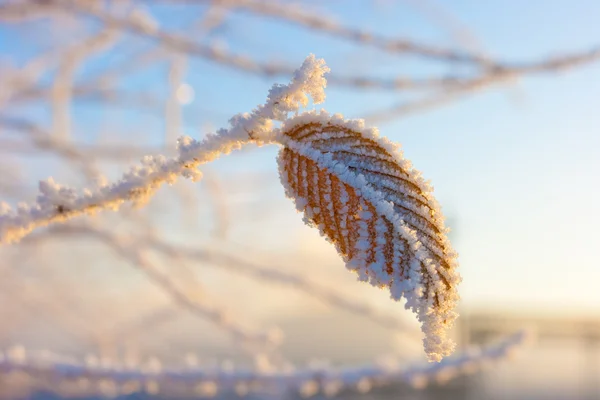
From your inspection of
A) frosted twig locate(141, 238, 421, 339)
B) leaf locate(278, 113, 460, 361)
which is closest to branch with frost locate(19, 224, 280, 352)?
frosted twig locate(141, 238, 421, 339)

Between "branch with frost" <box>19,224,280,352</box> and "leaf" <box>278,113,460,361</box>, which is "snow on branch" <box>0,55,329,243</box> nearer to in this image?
"leaf" <box>278,113,460,361</box>

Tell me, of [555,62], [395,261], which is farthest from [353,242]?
[555,62]

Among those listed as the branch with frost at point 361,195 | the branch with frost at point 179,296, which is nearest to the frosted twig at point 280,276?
the branch with frost at point 179,296

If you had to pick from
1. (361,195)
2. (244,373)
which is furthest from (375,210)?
(244,373)

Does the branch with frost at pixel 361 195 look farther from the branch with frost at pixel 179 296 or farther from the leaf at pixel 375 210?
the branch with frost at pixel 179 296

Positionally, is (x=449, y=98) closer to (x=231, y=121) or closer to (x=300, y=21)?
(x=300, y=21)

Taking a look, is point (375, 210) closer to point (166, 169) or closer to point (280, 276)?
point (166, 169)

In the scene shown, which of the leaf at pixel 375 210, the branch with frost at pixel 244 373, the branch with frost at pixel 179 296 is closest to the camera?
the leaf at pixel 375 210
